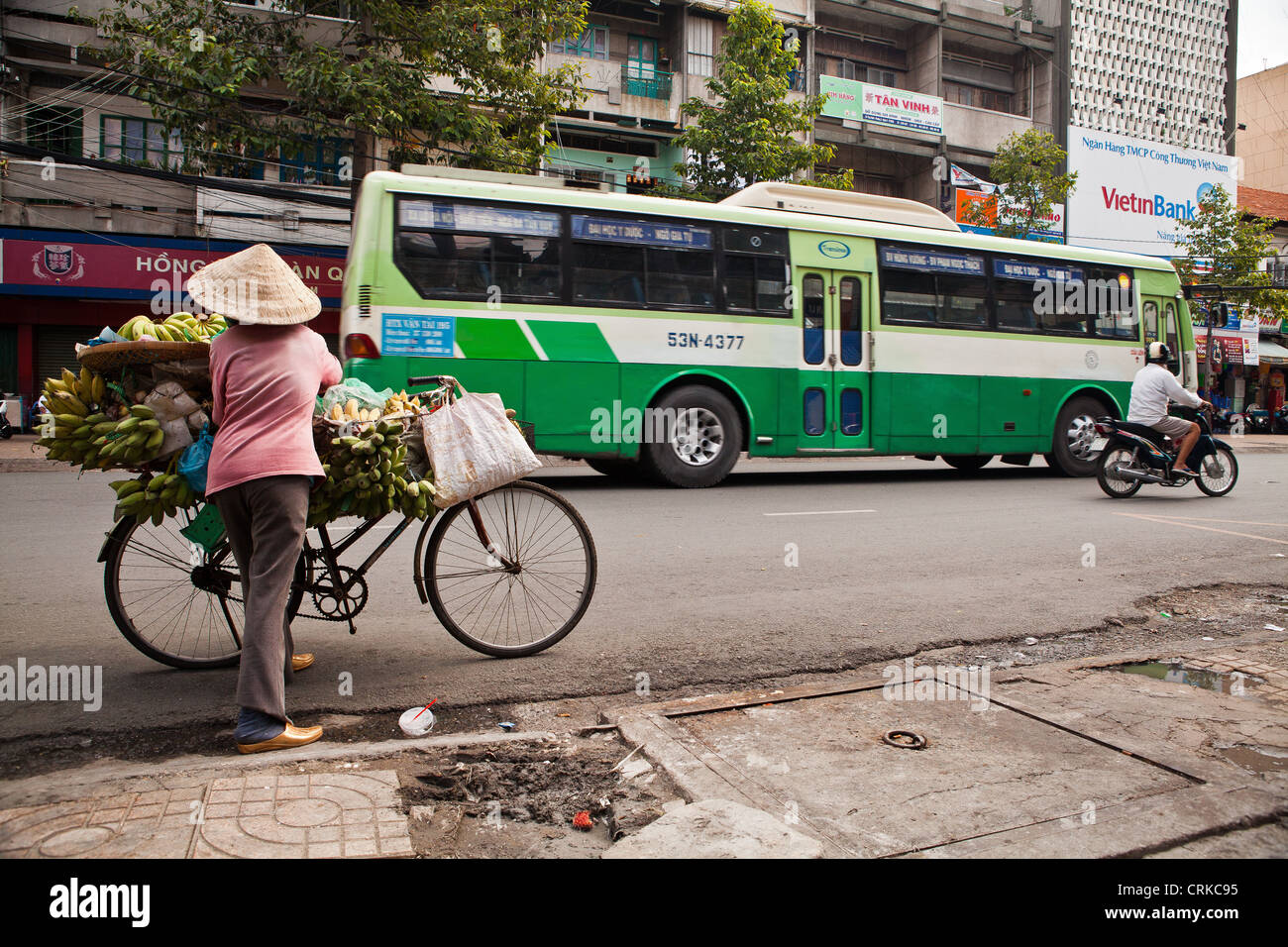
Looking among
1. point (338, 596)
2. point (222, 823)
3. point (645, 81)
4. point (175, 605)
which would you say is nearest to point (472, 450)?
point (338, 596)

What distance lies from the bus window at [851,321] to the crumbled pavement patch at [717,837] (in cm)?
958

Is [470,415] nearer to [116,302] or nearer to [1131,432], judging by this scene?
[1131,432]

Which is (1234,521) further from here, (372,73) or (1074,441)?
(372,73)

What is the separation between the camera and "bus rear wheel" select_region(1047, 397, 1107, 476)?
13.0 meters

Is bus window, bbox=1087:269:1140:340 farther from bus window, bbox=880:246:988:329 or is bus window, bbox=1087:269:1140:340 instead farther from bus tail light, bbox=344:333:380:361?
bus tail light, bbox=344:333:380:361

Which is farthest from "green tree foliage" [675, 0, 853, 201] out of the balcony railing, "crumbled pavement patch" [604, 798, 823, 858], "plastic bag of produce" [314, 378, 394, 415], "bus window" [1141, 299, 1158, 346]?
"crumbled pavement patch" [604, 798, 823, 858]

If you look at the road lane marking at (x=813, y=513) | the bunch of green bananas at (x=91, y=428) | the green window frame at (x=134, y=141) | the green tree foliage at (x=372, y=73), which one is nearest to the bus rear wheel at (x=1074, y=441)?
the road lane marking at (x=813, y=513)


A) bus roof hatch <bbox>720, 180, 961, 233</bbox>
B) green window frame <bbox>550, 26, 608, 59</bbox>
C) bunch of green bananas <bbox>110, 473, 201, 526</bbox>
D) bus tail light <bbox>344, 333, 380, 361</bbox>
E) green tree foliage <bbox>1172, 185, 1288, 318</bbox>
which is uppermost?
green window frame <bbox>550, 26, 608, 59</bbox>

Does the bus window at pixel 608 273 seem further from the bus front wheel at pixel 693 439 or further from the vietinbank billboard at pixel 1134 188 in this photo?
the vietinbank billboard at pixel 1134 188

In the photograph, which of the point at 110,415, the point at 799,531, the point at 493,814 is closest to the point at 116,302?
the point at 799,531

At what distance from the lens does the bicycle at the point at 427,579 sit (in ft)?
12.3

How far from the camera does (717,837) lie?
245 cm

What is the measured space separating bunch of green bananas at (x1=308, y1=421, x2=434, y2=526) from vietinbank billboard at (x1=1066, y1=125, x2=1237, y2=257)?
108 ft

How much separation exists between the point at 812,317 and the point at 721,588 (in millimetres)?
6545
